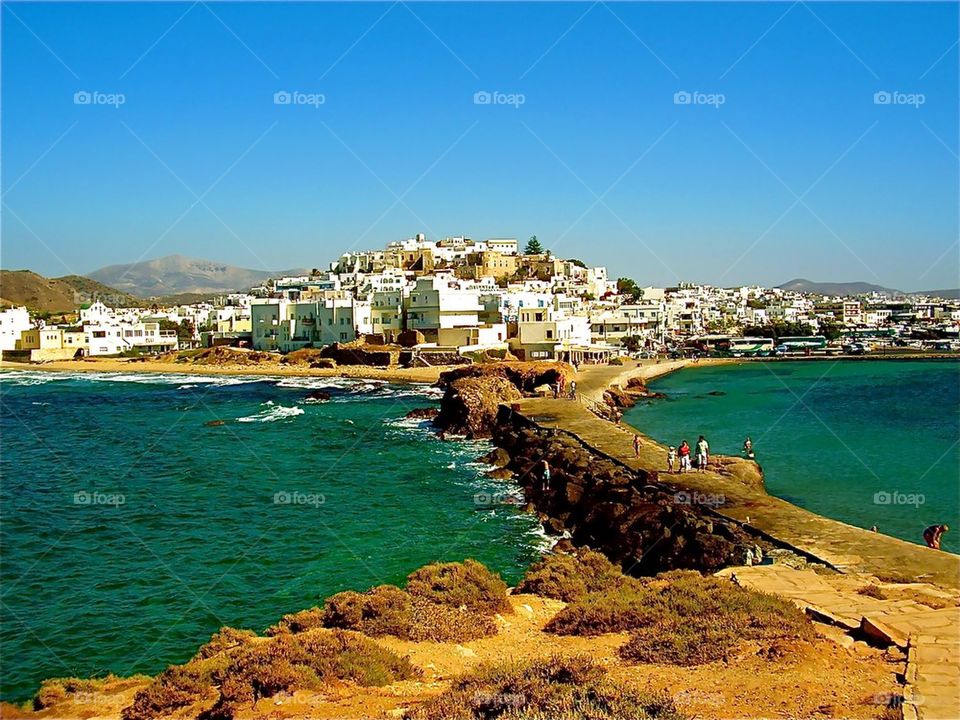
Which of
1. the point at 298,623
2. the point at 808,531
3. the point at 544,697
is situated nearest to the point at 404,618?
the point at 298,623

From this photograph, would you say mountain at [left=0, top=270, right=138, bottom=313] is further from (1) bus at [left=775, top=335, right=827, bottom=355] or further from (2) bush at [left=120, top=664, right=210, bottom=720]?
(2) bush at [left=120, top=664, right=210, bottom=720]

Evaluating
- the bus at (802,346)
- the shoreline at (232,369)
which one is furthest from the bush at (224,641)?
the bus at (802,346)

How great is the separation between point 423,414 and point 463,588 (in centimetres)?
2762

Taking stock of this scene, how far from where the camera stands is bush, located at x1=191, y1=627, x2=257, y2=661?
11125mm

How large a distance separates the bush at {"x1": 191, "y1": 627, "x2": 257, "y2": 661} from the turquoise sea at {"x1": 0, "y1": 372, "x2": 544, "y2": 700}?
59cm

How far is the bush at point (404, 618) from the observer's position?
10.9 metres

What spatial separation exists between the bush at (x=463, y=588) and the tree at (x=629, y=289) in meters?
113

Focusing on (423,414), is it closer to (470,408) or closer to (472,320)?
(470,408)

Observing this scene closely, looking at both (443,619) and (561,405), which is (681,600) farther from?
(561,405)

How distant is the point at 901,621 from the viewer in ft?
30.9

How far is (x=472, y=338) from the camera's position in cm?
6550

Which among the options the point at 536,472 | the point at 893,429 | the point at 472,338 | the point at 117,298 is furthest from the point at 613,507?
the point at 117,298

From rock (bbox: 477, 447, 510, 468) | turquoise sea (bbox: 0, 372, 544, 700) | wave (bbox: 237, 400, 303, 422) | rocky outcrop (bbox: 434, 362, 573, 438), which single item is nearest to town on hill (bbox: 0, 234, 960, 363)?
rocky outcrop (bbox: 434, 362, 573, 438)

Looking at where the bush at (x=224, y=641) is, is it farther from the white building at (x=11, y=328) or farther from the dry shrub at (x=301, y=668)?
the white building at (x=11, y=328)
